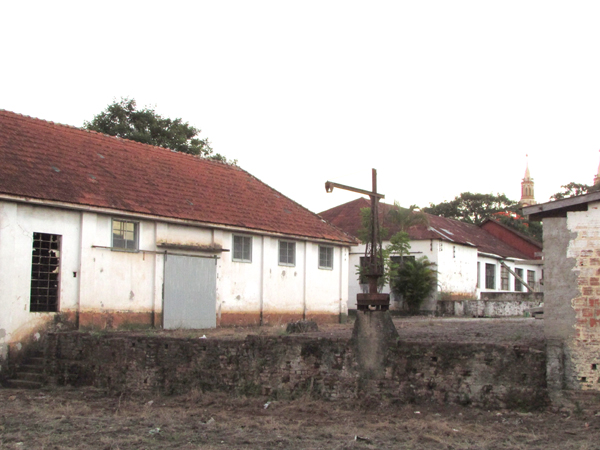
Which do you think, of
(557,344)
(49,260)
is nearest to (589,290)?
(557,344)

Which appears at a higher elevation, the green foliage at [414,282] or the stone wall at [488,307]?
the green foliage at [414,282]

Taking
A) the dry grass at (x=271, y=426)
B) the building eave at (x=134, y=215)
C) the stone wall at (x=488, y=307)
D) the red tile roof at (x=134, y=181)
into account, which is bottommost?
the dry grass at (x=271, y=426)

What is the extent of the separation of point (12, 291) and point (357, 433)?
29.0 ft

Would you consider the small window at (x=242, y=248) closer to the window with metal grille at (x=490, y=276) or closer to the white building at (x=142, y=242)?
the white building at (x=142, y=242)

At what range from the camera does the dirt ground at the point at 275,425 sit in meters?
8.94

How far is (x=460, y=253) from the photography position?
33188mm

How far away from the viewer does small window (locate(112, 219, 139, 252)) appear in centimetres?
1694

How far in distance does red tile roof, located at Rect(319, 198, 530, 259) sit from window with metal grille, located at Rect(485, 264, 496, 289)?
0.81 metres

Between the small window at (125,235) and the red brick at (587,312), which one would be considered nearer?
the red brick at (587,312)

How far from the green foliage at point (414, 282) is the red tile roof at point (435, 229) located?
1.65 metres

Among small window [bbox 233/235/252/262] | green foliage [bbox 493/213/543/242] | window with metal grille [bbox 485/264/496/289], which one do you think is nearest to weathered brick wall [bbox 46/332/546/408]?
small window [bbox 233/235/252/262]

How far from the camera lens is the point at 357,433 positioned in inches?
379

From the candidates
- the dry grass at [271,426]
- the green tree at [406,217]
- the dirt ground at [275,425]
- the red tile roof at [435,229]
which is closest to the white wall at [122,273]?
the dirt ground at [275,425]

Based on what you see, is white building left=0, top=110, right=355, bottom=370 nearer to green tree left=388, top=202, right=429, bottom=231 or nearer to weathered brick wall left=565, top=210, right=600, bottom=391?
green tree left=388, top=202, right=429, bottom=231
